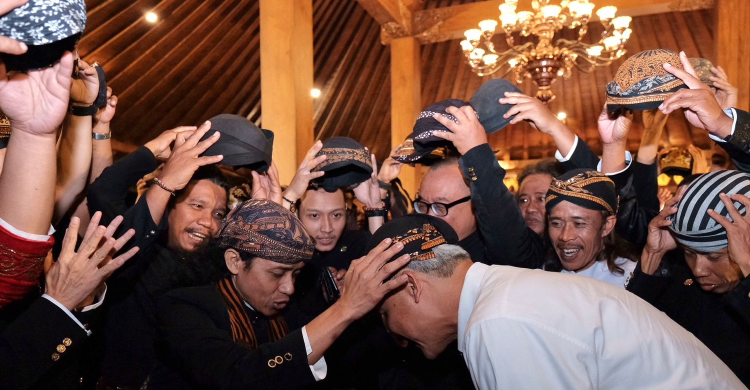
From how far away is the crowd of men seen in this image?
1.43m

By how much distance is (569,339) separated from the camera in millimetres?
1405

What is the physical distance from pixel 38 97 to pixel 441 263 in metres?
1.06

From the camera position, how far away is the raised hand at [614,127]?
271cm

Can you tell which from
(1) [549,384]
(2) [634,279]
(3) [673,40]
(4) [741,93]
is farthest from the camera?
(3) [673,40]

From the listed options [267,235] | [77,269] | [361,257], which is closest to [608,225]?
[361,257]

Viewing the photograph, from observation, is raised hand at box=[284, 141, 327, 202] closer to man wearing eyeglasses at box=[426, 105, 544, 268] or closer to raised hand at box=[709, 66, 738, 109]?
man wearing eyeglasses at box=[426, 105, 544, 268]

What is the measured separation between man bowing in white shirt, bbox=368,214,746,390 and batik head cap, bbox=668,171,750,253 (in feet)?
2.22

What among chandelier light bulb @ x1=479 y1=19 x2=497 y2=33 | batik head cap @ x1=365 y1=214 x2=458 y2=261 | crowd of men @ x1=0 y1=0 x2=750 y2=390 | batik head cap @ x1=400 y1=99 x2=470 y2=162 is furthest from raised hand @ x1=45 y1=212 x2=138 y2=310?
chandelier light bulb @ x1=479 y1=19 x2=497 y2=33

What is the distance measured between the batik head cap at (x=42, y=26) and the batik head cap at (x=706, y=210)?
1960 mm

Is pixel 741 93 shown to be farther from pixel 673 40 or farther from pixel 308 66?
pixel 308 66

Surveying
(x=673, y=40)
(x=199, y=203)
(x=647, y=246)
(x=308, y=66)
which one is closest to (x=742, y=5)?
(x=673, y=40)

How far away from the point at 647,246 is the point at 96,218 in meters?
1.96

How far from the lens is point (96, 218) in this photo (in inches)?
67.8

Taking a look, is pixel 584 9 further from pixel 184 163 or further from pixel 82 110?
pixel 82 110
